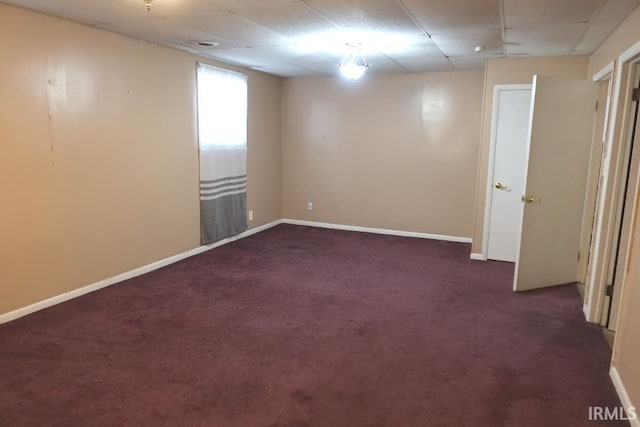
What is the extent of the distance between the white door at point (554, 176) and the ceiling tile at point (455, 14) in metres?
0.90

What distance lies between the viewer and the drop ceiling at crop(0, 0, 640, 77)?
9.96 feet

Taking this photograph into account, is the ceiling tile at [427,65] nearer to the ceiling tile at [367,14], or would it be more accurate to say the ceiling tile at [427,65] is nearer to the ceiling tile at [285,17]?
the ceiling tile at [367,14]

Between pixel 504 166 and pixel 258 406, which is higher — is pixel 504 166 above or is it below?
above

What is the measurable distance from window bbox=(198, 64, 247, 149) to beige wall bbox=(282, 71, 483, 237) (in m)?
1.24

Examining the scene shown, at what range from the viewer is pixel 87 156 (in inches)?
155

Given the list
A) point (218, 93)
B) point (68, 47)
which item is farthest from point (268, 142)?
point (68, 47)

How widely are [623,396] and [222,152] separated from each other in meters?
4.70

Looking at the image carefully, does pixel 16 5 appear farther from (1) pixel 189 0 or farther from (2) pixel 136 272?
(2) pixel 136 272

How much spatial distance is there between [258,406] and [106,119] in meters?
3.02

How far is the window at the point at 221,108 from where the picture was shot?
526 cm

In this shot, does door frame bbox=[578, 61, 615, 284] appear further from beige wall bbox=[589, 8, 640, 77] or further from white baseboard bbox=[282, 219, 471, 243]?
white baseboard bbox=[282, 219, 471, 243]

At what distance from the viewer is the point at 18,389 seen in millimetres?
2533

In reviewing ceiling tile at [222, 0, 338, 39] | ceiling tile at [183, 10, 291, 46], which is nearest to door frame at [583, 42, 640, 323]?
ceiling tile at [222, 0, 338, 39]

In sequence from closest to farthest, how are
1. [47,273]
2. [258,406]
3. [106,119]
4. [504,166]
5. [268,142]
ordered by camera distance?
1. [258,406]
2. [47,273]
3. [106,119]
4. [504,166]
5. [268,142]
